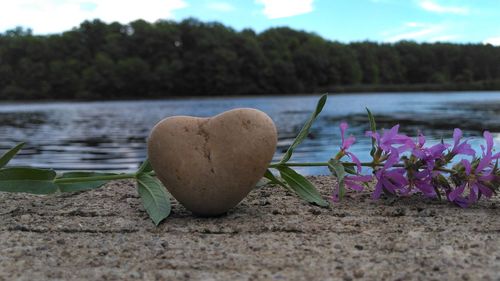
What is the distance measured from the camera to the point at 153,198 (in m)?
2.73

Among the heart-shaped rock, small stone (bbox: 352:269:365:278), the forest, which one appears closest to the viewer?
small stone (bbox: 352:269:365:278)

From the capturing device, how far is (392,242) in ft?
7.02

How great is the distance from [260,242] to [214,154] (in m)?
0.56

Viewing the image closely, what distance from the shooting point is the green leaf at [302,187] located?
9.32ft

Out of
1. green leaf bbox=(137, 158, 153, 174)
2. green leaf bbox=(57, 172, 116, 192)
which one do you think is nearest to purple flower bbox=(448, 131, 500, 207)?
green leaf bbox=(137, 158, 153, 174)

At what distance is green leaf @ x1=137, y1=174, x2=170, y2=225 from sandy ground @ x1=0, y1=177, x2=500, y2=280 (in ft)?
0.17

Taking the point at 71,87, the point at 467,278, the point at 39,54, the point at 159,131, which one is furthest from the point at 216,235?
the point at 39,54

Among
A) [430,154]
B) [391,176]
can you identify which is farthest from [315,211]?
[430,154]

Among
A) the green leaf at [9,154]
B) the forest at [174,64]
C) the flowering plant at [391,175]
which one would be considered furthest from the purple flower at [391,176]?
the forest at [174,64]

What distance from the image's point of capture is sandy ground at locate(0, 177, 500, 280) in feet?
6.03

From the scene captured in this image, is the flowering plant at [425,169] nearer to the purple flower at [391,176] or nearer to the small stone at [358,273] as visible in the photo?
the purple flower at [391,176]

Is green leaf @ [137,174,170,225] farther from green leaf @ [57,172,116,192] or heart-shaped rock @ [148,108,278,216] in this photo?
green leaf @ [57,172,116,192]

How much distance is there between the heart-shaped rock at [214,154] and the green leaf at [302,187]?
14.8 inches

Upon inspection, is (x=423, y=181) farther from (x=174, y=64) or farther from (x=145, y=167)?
(x=174, y=64)
